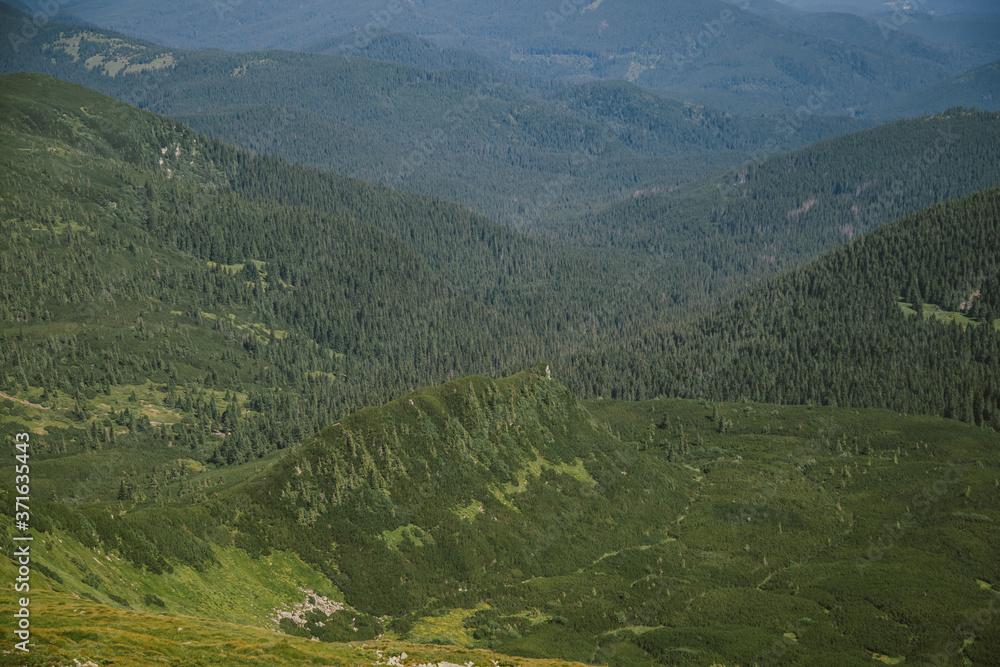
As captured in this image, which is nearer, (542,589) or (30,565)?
(30,565)

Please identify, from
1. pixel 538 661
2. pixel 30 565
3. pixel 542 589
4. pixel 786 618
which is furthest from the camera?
pixel 542 589

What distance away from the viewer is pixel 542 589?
169 m

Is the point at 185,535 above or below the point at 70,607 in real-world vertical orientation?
below

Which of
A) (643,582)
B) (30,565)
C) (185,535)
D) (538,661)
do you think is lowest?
(643,582)

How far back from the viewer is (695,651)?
471 ft

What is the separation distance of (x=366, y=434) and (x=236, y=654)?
90655 millimetres

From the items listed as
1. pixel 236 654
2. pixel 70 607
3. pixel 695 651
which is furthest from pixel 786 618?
pixel 70 607

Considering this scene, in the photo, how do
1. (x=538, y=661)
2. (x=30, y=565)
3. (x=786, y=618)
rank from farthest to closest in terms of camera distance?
(x=786, y=618)
(x=538, y=661)
(x=30, y=565)

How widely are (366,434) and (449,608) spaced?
143 feet

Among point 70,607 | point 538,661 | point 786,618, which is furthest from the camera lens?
point 786,618

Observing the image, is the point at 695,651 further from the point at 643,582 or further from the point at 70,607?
the point at 70,607

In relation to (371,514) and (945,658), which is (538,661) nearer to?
(371,514)

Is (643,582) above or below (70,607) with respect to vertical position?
below

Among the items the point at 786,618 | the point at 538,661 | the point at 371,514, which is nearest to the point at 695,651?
the point at 786,618
